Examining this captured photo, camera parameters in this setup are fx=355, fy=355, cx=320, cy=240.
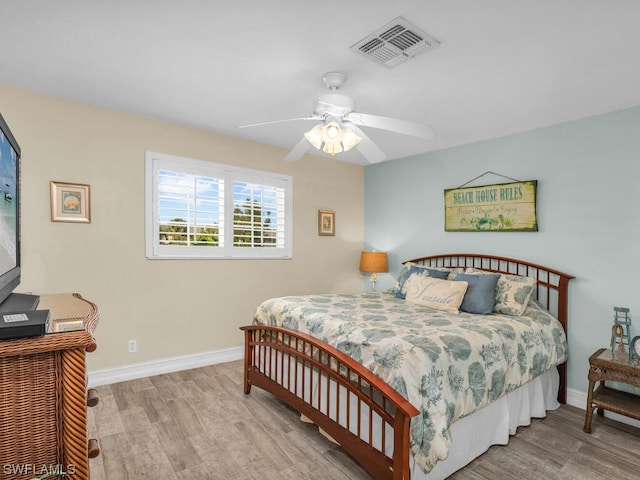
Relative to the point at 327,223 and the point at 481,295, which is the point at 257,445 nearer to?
the point at 481,295

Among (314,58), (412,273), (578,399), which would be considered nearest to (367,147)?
(314,58)

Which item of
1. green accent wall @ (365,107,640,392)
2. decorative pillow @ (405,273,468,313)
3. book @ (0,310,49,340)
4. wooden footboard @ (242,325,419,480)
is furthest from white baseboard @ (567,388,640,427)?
book @ (0,310,49,340)

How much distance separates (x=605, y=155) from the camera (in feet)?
9.78

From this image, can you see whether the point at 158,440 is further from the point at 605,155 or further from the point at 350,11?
the point at 605,155

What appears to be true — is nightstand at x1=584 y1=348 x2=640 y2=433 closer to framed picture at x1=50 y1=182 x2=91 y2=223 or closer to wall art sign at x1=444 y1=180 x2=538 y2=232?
wall art sign at x1=444 y1=180 x2=538 y2=232

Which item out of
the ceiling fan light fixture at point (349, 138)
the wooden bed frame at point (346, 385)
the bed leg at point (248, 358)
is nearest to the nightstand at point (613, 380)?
the wooden bed frame at point (346, 385)

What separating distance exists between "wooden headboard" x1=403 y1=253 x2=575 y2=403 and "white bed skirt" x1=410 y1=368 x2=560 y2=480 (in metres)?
0.35

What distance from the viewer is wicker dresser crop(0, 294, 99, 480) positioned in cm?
79

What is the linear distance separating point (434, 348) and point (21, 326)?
5.94ft

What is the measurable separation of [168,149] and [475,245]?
11.1ft

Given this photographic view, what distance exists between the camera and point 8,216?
125 centimetres

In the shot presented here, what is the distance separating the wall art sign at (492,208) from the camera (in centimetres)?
344

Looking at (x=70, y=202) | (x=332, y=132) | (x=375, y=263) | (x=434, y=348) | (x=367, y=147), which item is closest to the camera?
(x=434, y=348)

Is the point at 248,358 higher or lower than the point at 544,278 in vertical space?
lower
